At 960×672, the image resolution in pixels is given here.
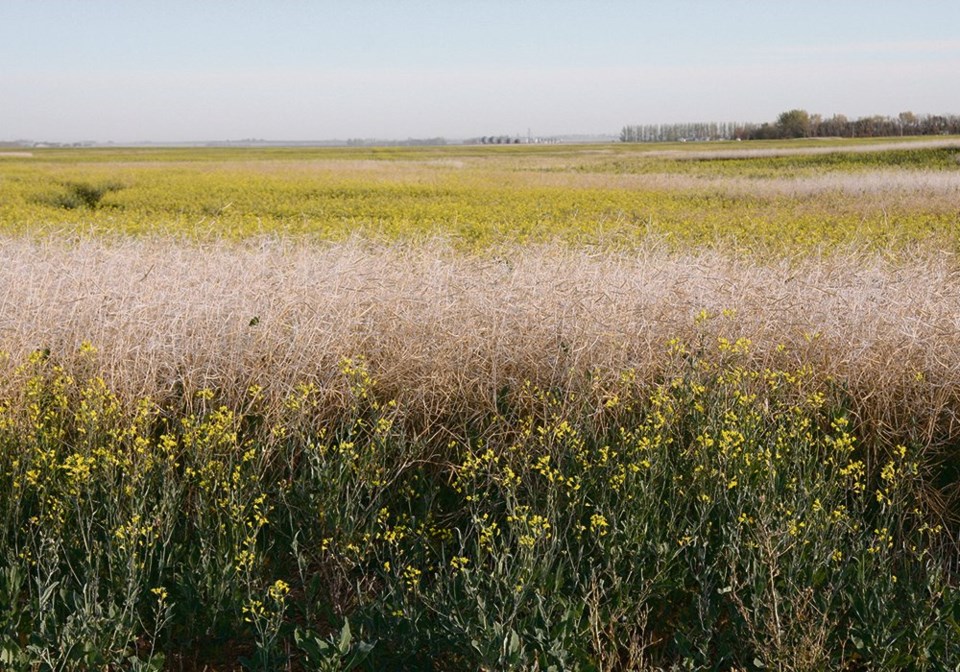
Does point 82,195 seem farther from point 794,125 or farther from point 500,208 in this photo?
point 794,125

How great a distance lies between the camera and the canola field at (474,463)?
3391 mm

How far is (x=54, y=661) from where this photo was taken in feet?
10.4

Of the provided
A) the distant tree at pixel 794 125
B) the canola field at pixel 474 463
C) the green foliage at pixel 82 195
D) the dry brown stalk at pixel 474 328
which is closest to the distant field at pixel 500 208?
the green foliage at pixel 82 195

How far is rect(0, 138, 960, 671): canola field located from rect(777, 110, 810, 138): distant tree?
355 ft

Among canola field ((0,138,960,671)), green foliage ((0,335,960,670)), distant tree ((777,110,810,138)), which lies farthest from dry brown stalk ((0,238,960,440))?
distant tree ((777,110,810,138))

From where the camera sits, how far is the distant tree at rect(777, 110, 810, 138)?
4190 inches

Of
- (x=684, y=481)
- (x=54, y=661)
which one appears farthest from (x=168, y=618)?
(x=684, y=481)

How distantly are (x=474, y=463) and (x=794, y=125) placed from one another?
382 feet

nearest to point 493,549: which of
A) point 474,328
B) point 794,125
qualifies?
point 474,328

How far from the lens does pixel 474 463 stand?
12.9ft

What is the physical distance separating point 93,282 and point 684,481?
438 cm

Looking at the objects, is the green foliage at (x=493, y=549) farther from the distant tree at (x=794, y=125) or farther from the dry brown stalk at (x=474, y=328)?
the distant tree at (x=794, y=125)

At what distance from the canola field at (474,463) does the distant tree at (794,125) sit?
355ft

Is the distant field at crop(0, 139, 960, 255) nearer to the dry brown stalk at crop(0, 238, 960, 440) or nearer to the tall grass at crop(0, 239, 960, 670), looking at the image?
the dry brown stalk at crop(0, 238, 960, 440)
